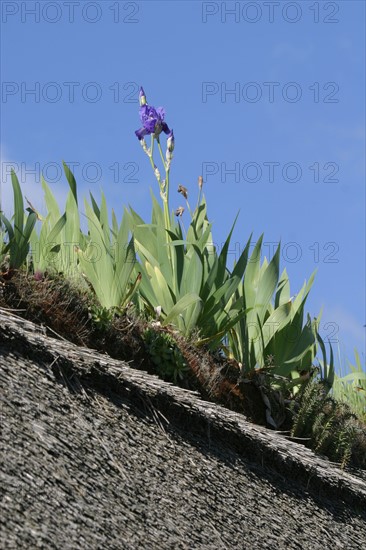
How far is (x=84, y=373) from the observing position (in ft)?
14.4

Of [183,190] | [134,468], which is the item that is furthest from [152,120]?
[134,468]

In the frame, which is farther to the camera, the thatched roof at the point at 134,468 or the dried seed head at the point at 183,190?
the dried seed head at the point at 183,190

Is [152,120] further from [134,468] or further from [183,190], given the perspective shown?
[134,468]

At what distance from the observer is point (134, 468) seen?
164 inches

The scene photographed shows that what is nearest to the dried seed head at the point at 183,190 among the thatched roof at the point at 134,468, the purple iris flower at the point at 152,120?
the purple iris flower at the point at 152,120

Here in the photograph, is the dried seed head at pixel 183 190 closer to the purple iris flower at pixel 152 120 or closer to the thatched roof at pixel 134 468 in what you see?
the purple iris flower at pixel 152 120

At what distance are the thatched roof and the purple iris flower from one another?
6.79 feet

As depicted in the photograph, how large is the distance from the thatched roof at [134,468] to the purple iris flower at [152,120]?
6.79 feet

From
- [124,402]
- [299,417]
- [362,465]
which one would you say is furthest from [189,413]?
[362,465]

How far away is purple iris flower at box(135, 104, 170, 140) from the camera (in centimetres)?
629

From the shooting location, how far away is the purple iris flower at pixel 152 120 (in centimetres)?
629

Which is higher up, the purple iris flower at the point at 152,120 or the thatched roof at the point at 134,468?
the purple iris flower at the point at 152,120

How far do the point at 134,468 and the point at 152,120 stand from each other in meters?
2.78

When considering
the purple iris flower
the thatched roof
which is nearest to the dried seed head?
the purple iris flower
